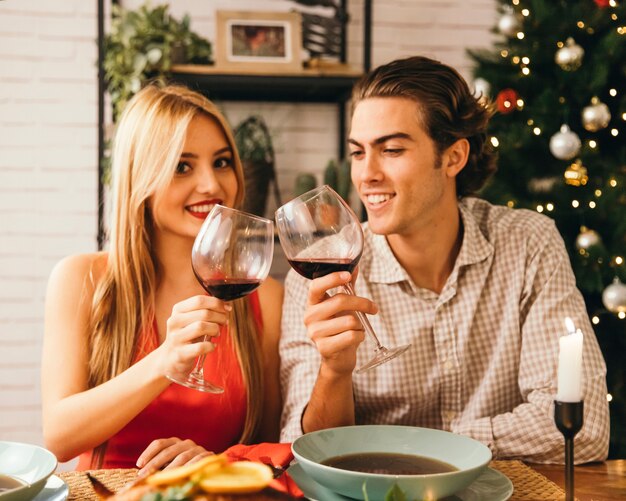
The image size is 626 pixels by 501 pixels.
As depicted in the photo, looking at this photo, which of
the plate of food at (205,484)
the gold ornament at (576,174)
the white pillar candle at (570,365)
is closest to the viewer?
the plate of food at (205,484)

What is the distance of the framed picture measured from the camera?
2496 millimetres

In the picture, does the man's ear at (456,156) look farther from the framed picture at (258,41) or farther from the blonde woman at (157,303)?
the framed picture at (258,41)

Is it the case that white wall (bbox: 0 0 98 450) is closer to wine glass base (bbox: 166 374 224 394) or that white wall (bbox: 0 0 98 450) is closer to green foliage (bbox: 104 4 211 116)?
green foliage (bbox: 104 4 211 116)

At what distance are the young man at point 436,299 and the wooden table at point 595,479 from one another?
147 mm

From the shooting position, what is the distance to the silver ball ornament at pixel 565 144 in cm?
233

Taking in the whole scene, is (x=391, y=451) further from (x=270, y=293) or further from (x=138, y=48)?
(x=138, y=48)

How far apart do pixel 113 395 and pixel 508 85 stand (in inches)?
69.1

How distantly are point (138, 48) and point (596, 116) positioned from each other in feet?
4.94

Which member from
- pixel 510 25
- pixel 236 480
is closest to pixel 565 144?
pixel 510 25

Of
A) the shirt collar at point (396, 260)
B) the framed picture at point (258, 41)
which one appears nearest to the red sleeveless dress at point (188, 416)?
the shirt collar at point (396, 260)

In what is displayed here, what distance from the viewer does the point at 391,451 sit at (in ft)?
3.53

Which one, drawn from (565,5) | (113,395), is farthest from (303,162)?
(113,395)

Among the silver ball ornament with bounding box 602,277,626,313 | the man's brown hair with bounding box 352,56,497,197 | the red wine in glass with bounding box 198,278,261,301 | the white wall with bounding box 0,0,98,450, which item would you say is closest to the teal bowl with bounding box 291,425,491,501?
the red wine in glass with bounding box 198,278,261,301

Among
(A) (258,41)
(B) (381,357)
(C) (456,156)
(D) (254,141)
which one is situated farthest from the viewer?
(D) (254,141)
